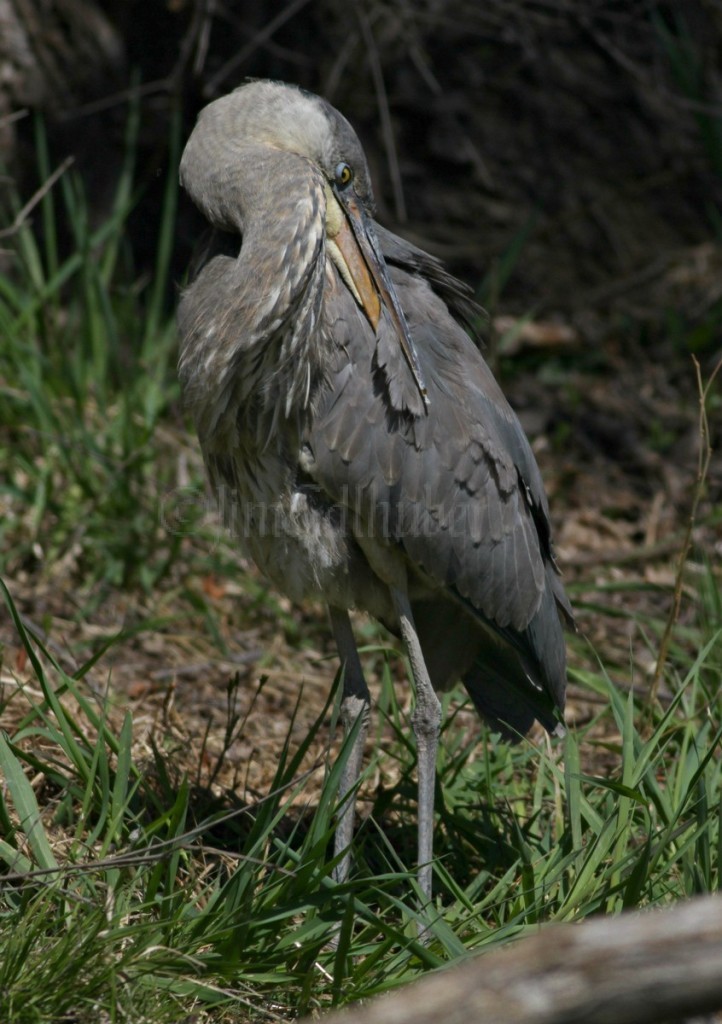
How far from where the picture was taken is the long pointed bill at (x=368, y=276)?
11.4 feet

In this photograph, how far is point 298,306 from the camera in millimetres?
3244

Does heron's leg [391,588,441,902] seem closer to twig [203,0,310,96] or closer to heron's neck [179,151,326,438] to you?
heron's neck [179,151,326,438]

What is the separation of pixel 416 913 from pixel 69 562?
2.54 metres

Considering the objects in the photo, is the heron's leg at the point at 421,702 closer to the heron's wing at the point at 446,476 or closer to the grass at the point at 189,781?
the heron's wing at the point at 446,476

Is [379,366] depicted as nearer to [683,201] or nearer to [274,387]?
[274,387]

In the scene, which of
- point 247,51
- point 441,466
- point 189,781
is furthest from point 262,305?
point 247,51

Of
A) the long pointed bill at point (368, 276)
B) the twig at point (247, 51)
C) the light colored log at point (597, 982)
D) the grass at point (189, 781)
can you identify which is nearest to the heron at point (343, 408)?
the long pointed bill at point (368, 276)

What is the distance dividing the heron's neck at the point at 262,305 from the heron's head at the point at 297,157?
30 mm

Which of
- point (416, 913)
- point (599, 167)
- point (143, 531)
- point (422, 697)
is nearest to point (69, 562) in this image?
point (143, 531)

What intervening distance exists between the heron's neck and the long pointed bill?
172 mm

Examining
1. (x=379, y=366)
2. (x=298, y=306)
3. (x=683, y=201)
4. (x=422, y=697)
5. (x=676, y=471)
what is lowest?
(x=676, y=471)

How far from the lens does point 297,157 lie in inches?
133

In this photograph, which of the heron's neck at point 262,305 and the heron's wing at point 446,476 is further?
the heron's wing at point 446,476

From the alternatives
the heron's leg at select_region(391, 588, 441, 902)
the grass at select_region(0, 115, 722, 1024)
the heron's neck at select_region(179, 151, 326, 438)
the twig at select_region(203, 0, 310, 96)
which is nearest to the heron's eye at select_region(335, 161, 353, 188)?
the heron's neck at select_region(179, 151, 326, 438)
